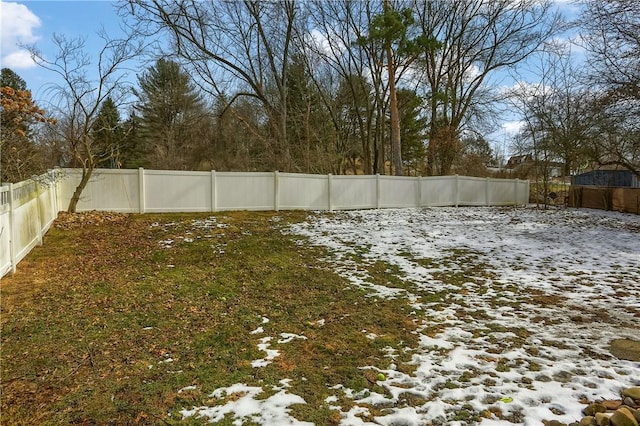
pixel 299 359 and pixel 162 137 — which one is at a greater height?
pixel 162 137

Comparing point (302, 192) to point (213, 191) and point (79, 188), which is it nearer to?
point (213, 191)

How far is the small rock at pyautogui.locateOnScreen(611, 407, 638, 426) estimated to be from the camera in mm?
2197

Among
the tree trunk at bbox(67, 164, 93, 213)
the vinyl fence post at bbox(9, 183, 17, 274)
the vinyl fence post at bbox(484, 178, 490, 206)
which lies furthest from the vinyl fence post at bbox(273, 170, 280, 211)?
the vinyl fence post at bbox(484, 178, 490, 206)

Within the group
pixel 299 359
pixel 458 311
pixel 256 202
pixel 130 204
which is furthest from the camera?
pixel 256 202

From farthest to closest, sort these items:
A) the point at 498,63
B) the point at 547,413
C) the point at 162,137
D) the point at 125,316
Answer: the point at 162,137 → the point at 498,63 → the point at 125,316 → the point at 547,413

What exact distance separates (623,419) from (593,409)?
0.78 feet

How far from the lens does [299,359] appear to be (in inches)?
129

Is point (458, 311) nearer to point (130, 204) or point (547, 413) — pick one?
point (547, 413)

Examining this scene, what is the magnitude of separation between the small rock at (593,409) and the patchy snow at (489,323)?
0.18ft

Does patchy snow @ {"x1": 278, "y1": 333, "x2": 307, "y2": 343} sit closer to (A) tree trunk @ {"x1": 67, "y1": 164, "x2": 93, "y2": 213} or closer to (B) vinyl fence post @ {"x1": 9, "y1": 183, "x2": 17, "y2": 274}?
(B) vinyl fence post @ {"x1": 9, "y1": 183, "x2": 17, "y2": 274}

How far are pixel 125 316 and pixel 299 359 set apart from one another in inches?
83.3

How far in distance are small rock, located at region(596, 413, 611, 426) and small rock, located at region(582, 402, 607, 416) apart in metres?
0.10

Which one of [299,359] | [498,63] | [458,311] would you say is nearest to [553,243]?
[458,311]

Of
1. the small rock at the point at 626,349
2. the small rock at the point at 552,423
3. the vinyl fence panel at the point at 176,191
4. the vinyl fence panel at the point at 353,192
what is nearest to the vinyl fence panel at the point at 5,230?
the vinyl fence panel at the point at 176,191
